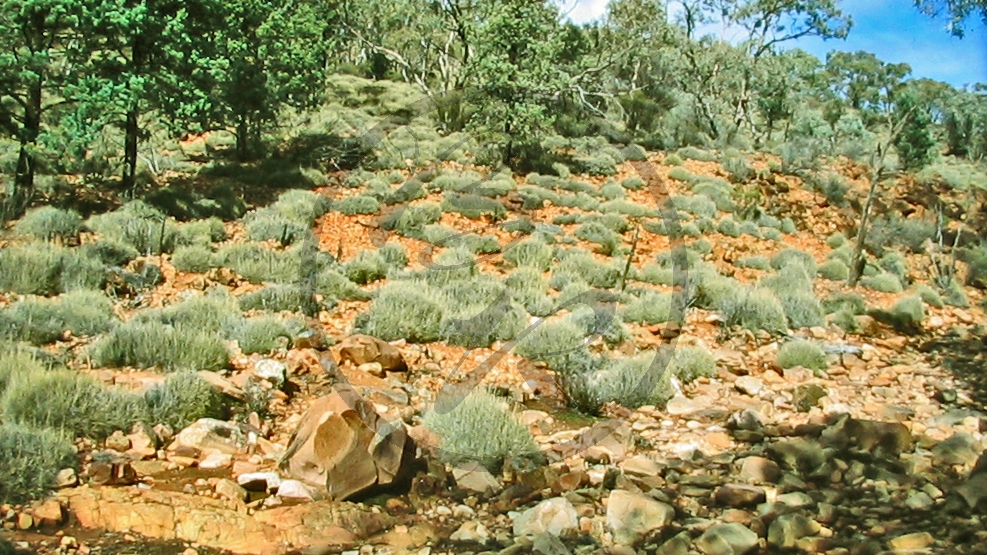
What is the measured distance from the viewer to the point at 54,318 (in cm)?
716

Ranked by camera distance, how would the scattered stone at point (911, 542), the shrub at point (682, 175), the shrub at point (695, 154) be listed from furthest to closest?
the shrub at point (695, 154)
the shrub at point (682, 175)
the scattered stone at point (911, 542)

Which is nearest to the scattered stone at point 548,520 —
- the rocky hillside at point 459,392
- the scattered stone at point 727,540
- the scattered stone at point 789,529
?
the rocky hillside at point 459,392

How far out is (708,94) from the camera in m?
29.5

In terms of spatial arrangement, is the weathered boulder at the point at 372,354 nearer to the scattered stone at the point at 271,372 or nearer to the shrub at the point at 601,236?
the scattered stone at the point at 271,372

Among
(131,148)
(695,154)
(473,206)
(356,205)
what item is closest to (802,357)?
(473,206)

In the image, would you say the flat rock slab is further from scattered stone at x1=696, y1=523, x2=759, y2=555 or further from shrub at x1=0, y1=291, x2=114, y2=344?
shrub at x1=0, y1=291, x2=114, y2=344

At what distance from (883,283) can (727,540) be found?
1101 centimetres

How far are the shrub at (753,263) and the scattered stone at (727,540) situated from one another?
10.3 metres

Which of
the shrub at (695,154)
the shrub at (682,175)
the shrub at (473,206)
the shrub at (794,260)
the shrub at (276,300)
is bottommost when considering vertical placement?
the shrub at (276,300)

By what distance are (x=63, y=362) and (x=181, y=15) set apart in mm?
8962

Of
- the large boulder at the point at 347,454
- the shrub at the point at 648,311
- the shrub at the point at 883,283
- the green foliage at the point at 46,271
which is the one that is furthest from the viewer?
the shrub at the point at 883,283

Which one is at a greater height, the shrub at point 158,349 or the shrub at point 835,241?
the shrub at point 835,241

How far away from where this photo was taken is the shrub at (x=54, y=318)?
6789 millimetres

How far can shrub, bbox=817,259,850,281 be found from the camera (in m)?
14.0
